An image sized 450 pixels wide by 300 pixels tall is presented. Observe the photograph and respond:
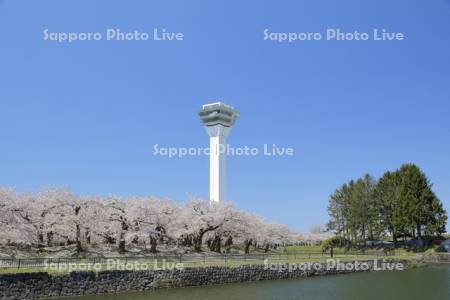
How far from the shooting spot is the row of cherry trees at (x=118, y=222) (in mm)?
34469

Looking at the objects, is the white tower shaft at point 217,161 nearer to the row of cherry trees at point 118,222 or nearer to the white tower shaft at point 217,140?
the white tower shaft at point 217,140

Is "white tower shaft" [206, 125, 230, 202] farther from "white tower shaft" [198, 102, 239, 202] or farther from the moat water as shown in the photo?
the moat water

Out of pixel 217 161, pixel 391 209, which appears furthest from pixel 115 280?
pixel 217 161

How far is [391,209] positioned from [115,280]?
5031cm

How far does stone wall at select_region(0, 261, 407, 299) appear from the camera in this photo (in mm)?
20578

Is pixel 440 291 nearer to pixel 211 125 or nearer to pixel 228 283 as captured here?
pixel 228 283

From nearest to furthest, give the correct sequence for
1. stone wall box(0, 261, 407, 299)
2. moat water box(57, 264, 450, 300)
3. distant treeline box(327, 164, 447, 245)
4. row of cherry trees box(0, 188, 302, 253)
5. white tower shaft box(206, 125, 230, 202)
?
stone wall box(0, 261, 407, 299) → moat water box(57, 264, 450, 300) → row of cherry trees box(0, 188, 302, 253) → distant treeline box(327, 164, 447, 245) → white tower shaft box(206, 125, 230, 202)

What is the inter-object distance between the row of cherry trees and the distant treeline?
18735mm

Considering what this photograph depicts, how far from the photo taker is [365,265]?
41.2 meters

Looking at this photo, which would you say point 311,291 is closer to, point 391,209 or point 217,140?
point 391,209

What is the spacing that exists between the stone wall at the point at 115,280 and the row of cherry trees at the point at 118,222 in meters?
10.3

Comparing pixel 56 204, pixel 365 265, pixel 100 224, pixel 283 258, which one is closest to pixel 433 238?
pixel 365 265

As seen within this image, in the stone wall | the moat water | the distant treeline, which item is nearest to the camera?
the stone wall

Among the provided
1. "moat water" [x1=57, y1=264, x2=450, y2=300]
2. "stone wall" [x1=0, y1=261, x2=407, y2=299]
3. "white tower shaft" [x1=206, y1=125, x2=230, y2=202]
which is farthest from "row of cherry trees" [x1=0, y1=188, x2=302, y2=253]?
"white tower shaft" [x1=206, y1=125, x2=230, y2=202]
